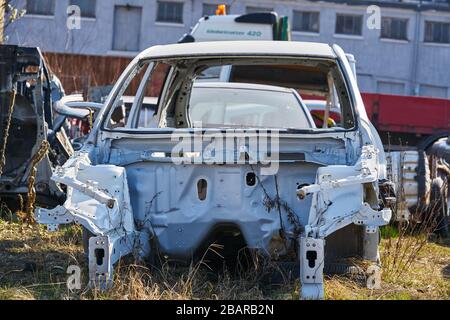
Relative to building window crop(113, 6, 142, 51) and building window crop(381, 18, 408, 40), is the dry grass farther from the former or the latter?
building window crop(381, 18, 408, 40)

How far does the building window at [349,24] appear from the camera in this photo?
3550cm

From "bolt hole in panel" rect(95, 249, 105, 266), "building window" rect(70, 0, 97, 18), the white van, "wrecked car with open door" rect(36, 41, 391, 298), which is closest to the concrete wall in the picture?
"building window" rect(70, 0, 97, 18)

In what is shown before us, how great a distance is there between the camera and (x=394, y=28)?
35562 millimetres

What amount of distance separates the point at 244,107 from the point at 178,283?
365cm

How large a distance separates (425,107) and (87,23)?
20934 millimetres

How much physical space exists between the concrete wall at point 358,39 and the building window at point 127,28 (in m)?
0.27

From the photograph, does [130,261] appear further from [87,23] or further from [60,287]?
[87,23]

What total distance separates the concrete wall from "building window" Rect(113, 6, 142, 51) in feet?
0.87

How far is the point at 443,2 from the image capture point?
36.9 metres

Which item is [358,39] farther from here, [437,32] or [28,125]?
[28,125]

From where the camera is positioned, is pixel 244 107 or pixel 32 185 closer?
pixel 32 185

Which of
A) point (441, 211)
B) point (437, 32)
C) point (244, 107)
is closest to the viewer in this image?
point (441, 211)

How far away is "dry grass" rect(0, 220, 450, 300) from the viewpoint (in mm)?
5012
